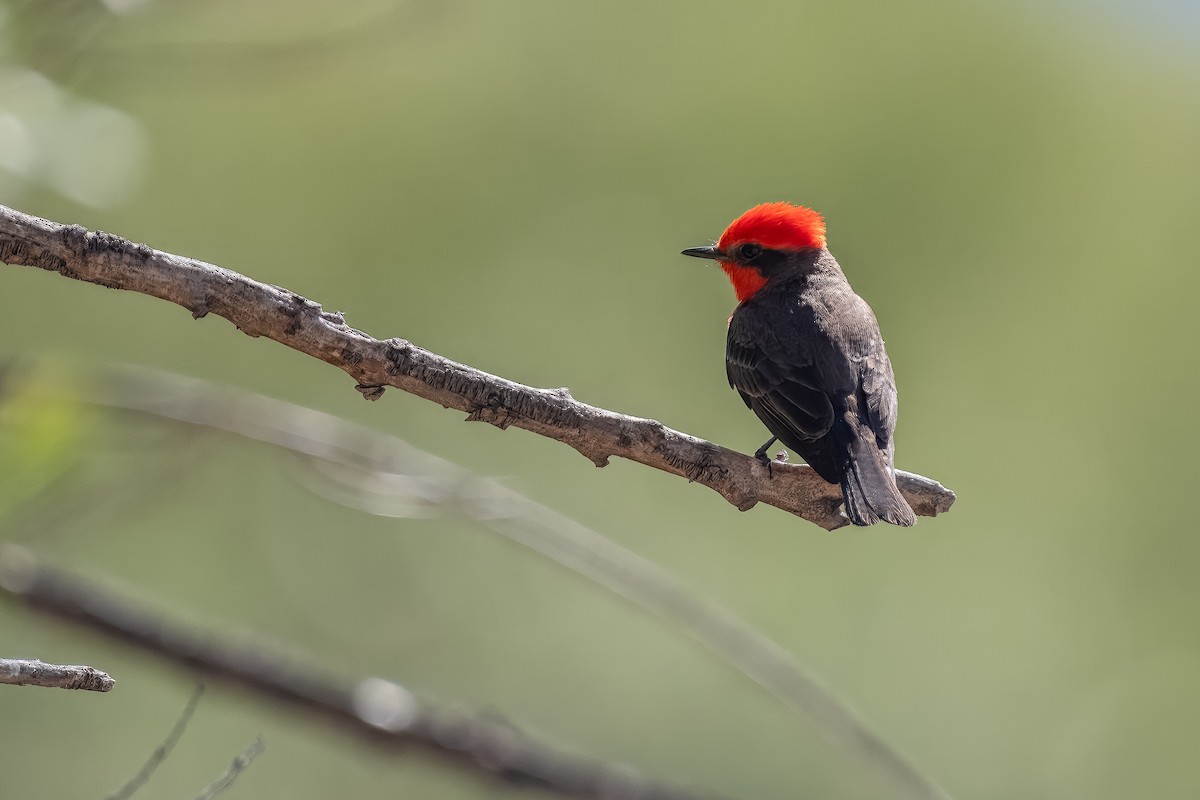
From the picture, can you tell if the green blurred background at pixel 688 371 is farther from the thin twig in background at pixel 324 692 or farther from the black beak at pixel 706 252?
the thin twig in background at pixel 324 692

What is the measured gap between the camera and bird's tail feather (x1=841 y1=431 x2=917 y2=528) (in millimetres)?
3834

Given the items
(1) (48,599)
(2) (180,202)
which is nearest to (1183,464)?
(2) (180,202)

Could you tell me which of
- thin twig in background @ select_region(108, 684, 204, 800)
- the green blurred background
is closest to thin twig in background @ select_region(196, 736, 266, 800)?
thin twig in background @ select_region(108, 684, 204, 800)

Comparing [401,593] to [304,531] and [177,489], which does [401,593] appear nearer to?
[304,531]

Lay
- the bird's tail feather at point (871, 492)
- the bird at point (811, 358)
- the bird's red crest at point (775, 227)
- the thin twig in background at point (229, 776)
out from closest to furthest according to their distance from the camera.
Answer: the thin twig in background at point (229, 776)
the bird's tail feather at point (871, 492)
the bird at point (811, 358)
the bird's red crest at point (775, 227)

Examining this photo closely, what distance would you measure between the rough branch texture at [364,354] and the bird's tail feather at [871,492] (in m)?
0.37

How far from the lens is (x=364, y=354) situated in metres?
2.84

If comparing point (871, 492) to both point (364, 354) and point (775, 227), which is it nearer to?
point (364, 354)

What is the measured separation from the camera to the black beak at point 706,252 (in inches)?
225

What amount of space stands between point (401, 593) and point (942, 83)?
8.76m

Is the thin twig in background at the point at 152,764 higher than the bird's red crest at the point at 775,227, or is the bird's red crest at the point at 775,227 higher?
the bird's red crest at the point at 775,227

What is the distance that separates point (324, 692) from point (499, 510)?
2.68 feet

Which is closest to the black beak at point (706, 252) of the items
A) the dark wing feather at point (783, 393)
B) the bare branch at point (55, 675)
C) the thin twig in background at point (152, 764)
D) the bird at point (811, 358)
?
the bird at point (811, 358)

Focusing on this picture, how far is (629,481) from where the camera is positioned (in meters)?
11.8
